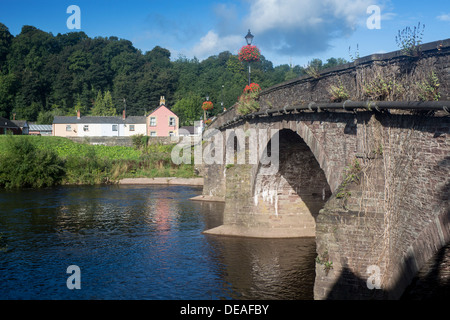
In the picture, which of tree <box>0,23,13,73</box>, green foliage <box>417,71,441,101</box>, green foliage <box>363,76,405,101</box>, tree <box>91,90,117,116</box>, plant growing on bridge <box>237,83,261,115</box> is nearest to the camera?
green foliage <box>417,71,441,101</box>

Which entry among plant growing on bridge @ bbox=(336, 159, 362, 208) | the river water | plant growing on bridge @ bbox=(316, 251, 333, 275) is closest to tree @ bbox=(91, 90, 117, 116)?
the river water

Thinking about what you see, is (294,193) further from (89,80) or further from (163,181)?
(89,80)

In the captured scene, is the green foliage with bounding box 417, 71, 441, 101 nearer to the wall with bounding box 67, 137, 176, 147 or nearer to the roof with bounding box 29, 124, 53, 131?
the wall with bounding box 67, 137, 176, 147

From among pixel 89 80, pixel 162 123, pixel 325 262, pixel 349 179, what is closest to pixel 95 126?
pixel 162 123

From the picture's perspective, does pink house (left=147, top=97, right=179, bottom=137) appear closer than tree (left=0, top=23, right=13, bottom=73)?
Yes

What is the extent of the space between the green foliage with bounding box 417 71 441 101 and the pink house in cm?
6910

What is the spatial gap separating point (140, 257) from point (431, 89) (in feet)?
49.7

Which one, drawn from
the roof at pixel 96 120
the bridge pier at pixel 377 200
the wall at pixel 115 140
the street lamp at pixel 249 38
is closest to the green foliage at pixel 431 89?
the bridge pier at pixel 377 200

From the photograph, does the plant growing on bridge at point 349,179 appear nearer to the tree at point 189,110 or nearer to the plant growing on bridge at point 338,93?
the plant growing on bridge at point 338,93

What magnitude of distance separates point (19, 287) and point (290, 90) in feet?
41.6

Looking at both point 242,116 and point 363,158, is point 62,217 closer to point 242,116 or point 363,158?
point 242,116

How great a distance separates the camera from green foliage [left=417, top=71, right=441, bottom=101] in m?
9.58

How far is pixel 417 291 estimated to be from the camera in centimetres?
1048
